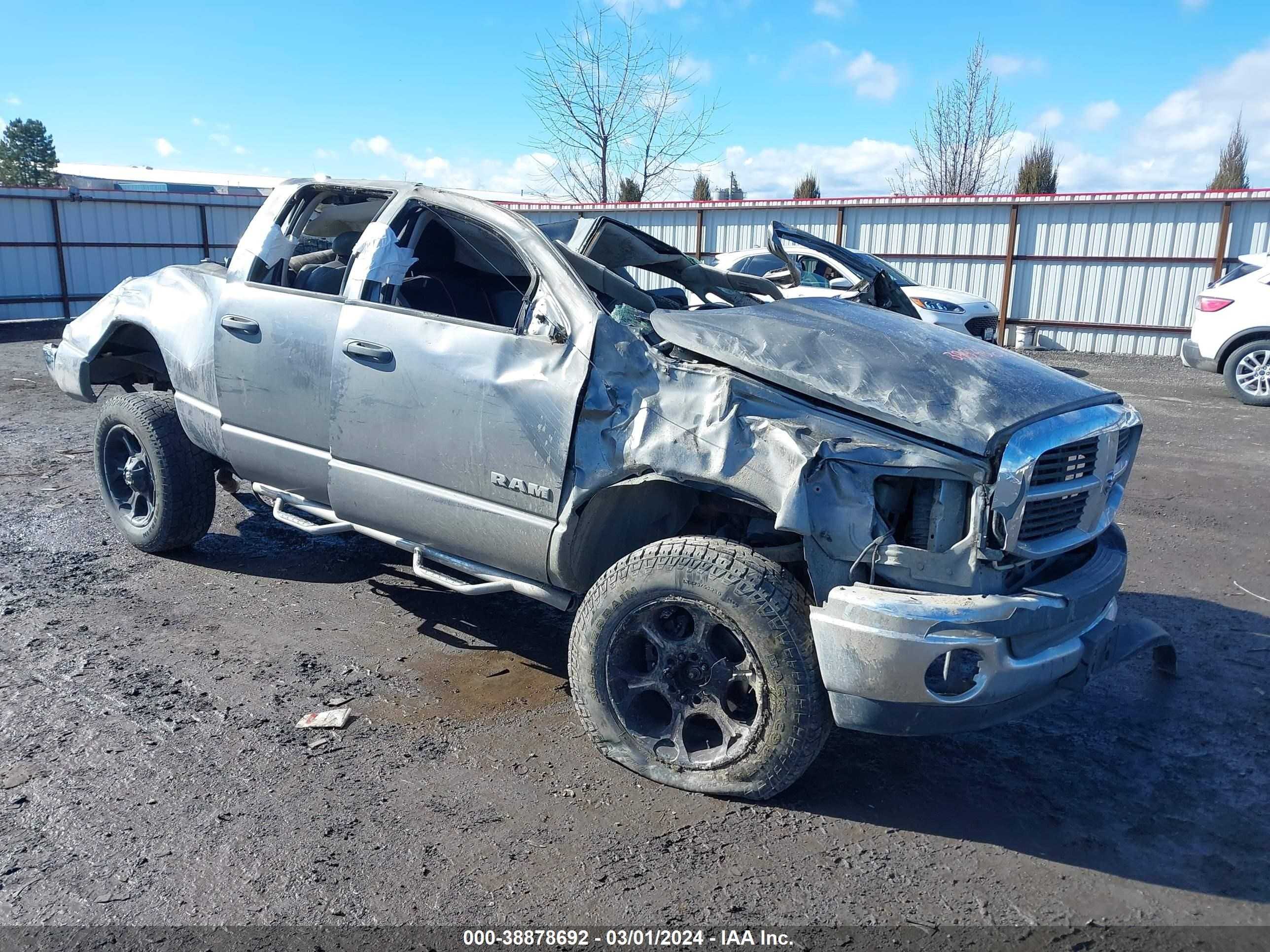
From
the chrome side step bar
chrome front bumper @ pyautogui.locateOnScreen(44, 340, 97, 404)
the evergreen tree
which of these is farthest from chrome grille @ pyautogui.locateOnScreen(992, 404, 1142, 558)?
the evergreen tree

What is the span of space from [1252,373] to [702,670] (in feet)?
35.5

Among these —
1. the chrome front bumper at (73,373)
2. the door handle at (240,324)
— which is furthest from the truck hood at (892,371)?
the chrome front bumper at (73,373)

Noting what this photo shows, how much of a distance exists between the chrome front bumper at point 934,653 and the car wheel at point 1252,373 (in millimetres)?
10135

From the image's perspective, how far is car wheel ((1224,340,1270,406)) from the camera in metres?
11.3

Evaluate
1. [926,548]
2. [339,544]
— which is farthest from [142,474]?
[926,548]

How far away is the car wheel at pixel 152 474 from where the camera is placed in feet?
17.1

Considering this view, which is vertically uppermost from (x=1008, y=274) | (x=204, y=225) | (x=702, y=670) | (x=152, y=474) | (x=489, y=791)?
(x=204, y=225)

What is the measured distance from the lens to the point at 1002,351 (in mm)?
3852

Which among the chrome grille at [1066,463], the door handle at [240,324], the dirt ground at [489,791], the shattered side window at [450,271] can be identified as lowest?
the dirt ground at [489,791]

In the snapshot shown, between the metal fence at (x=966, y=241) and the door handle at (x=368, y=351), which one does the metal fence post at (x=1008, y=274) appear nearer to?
the metal fence at (x=966, y=241)

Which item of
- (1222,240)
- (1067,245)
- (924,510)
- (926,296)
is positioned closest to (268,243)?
(924,510)

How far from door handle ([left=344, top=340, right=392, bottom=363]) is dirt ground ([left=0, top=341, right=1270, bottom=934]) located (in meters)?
1.29

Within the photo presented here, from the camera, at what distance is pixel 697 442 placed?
10.6ft

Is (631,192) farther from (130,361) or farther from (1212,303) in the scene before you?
(130,361)
